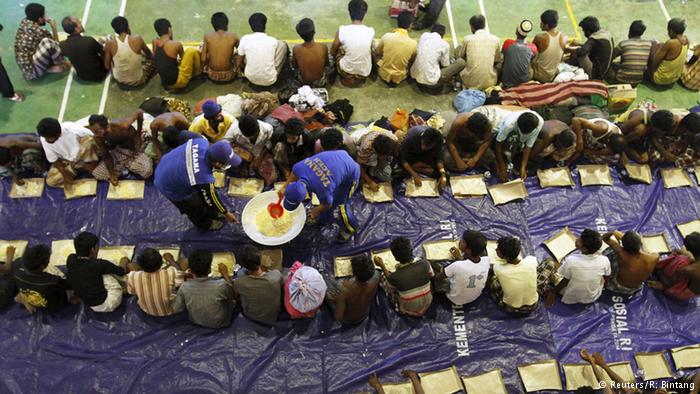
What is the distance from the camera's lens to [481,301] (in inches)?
213

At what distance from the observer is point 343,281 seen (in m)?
5.09

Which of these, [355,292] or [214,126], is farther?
[214,126]

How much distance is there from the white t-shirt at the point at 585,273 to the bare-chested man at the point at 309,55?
3.75m

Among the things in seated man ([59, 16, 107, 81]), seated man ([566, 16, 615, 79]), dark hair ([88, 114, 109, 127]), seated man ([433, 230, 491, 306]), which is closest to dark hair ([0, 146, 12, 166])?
dark hair ([88, 114, 109, 127])

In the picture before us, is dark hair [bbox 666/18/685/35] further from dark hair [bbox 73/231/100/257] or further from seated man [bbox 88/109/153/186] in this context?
dark hair [bbox 73/231/100/257]

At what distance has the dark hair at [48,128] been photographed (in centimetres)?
530

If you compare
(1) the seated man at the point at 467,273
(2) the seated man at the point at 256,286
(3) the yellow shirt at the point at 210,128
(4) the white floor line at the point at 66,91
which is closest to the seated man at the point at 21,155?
(4) the white floor line at the point at 66,91

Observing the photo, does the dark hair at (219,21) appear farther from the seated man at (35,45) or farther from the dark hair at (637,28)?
the dark hair at (637,28)

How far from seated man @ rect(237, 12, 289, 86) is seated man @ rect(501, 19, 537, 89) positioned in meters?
2.87

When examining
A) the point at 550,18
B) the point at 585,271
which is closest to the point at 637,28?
the point at 550,18

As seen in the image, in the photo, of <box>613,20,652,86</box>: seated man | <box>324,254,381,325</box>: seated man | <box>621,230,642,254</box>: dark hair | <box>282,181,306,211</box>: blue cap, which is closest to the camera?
<box>282,181,306,211</box>: blue cap

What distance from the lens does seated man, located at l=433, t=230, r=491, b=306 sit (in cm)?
496

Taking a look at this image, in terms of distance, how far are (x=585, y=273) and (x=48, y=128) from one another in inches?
214

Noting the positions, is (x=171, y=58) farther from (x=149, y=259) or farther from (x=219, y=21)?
(x=149, y=259)
